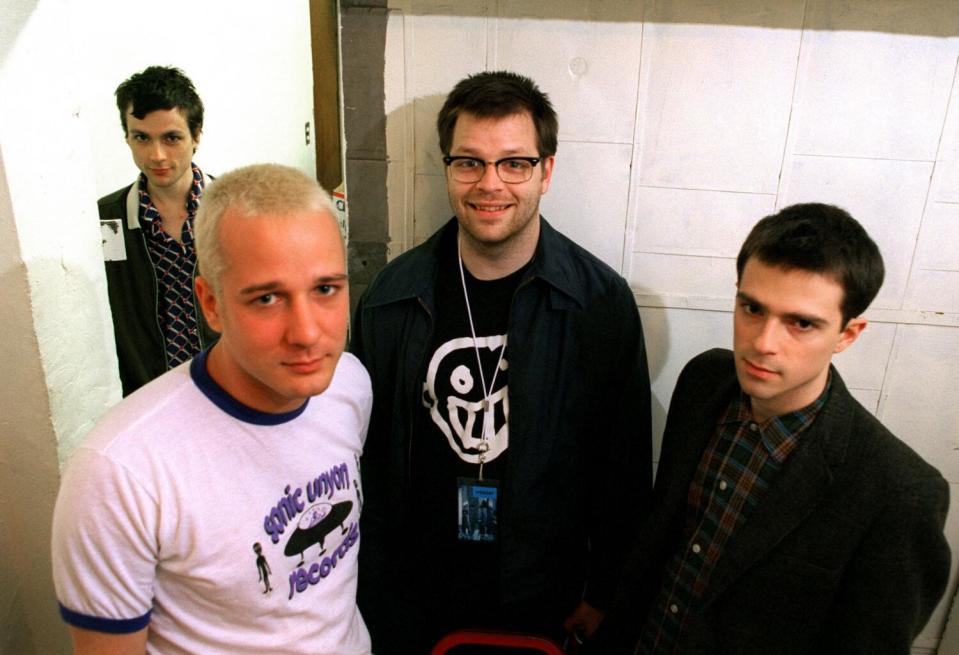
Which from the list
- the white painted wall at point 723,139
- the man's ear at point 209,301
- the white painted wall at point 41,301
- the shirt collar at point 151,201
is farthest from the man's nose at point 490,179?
the shirt collar at point 151,201

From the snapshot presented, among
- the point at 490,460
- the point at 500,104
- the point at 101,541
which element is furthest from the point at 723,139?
the point at 101,541

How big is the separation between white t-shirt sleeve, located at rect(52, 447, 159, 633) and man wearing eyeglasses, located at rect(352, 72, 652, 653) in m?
0.74

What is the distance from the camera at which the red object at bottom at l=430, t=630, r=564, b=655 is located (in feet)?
5.10

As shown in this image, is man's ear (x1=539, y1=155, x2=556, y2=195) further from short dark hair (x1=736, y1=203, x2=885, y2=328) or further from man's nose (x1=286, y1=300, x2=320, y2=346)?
man's nose (x1=286, y1=300, x2=320, y2=346)

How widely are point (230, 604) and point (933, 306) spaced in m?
2.08

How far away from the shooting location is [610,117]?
5.70 feet

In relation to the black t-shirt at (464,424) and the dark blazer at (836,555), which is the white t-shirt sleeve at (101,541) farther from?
the dark blazer at (836,555)

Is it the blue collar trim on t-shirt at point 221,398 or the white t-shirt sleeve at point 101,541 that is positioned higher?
the blue collar trim on t-shirt at point 221,398

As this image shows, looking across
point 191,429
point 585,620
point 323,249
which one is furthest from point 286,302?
point 585,620

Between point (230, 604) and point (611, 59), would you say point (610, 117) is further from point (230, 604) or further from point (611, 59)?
point (230, 604)

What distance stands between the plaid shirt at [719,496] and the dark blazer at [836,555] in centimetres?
5

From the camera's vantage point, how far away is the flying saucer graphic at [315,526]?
111 cm

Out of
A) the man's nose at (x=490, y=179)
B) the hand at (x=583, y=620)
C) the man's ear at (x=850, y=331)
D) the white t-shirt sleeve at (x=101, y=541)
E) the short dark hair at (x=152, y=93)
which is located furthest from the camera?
the short dark hair at (x=152, y=93)

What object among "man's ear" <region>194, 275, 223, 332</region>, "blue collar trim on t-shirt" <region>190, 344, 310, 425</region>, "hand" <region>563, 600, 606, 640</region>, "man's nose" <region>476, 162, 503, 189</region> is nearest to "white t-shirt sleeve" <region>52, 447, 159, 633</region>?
"blue collar trim on t-shirt" <region>190, 344, 310, 425</region>
